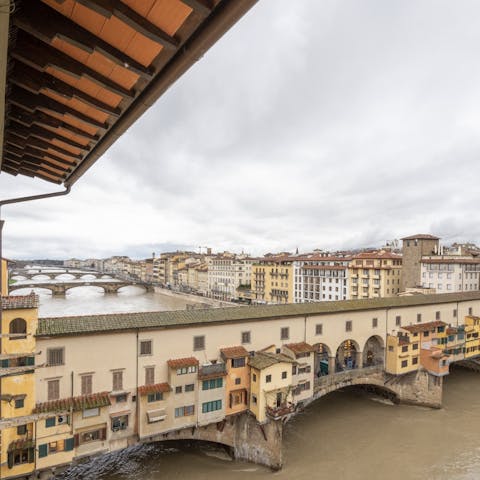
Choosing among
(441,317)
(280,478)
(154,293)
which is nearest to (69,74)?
(280,478)

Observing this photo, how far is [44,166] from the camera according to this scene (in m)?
5.51

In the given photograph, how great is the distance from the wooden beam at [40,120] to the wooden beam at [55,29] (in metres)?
1.29

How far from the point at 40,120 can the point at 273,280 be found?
65000mm

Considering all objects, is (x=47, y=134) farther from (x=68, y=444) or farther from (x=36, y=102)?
(x=68, y=444)

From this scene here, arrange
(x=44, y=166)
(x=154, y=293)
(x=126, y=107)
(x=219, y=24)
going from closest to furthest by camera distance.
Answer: (x=219, y=24)
(x=126, y=107)
(x=44, y=166)
(x=154, y=293)

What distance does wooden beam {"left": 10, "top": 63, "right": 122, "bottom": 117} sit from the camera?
304cm

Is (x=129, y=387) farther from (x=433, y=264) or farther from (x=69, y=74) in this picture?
(x=433, y=264)

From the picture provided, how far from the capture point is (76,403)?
15961 millimetres

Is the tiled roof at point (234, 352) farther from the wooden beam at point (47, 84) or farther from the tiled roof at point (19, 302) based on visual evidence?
the wooden beam at point (47, 84)

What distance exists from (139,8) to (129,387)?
60.3 ft

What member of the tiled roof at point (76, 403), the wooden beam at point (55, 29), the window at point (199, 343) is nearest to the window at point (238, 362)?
the window at point (199, 343)

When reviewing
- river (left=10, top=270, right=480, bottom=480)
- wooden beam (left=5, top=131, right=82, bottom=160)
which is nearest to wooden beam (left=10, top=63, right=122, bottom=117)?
wooden beam (left=5, top=131, right=82, bottom=160)

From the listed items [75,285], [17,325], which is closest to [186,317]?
[17,325]

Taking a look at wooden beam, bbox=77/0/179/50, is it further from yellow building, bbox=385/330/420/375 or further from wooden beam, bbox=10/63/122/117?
yellow building, bbox=385/330/420/375
